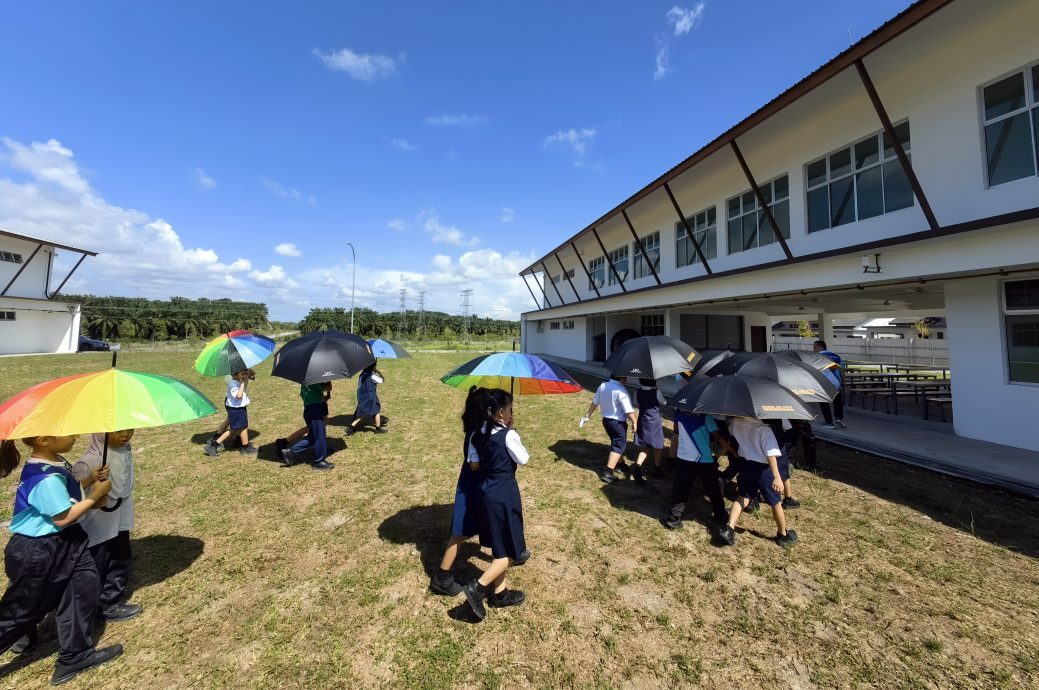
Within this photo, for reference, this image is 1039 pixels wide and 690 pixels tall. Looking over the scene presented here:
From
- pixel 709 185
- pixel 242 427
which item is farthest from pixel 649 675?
pixel 709 185

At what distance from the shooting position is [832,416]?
346 inches

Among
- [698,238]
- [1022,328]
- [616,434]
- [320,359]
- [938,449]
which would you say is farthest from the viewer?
[698,238]

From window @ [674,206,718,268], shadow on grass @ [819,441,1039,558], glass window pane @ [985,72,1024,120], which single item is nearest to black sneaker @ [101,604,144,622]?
shadow on grass @ [819,441,1039,558]

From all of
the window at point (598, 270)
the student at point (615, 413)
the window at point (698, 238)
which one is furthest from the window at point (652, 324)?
the student at point (615, 413)

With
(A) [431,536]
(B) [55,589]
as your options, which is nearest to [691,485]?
(A) [431,536]

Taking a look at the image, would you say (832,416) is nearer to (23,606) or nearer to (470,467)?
(470,467)

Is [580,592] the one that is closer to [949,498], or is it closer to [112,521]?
[112,521]

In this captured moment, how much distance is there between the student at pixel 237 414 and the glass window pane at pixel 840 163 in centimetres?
1286

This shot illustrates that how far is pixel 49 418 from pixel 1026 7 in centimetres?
1250

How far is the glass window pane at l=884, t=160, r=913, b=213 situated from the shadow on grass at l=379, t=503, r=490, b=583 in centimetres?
1003

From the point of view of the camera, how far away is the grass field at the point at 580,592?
108 inches

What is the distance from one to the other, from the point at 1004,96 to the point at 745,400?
7.87 metres

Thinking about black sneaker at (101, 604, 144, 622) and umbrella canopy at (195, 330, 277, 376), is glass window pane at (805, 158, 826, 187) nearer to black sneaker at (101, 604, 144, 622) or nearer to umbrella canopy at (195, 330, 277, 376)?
umbrella canopy at (195, 330, 277, 376)

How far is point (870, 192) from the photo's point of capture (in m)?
8.42
